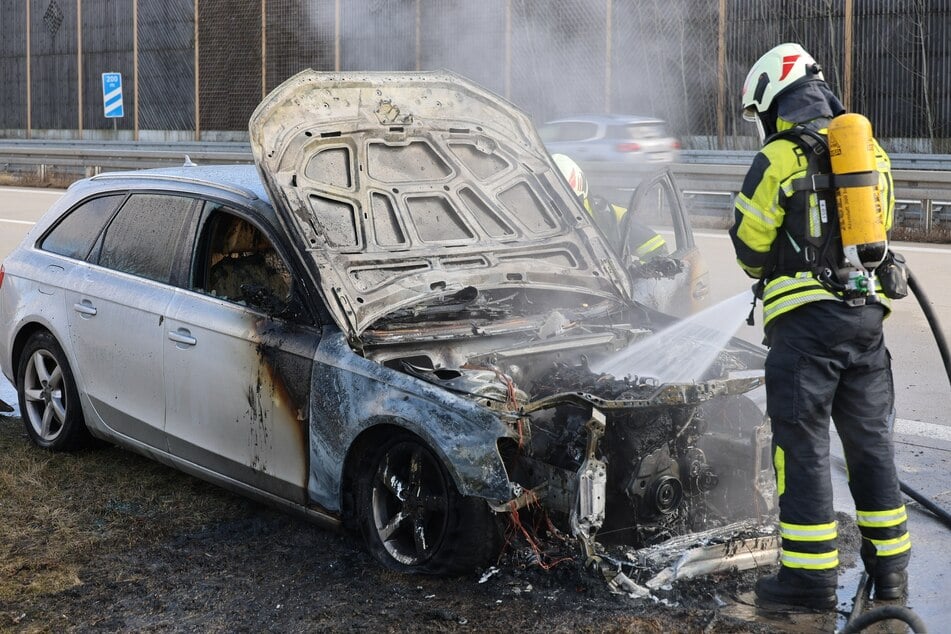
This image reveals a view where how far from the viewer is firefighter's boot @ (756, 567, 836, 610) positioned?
13.1 feet

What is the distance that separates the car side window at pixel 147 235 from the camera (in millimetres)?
5266

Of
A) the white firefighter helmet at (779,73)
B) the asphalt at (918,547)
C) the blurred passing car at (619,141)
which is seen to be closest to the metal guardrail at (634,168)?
the blurred passing car at (619,141)

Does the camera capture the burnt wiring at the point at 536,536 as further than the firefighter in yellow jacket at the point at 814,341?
Yes

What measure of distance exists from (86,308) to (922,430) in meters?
4.58

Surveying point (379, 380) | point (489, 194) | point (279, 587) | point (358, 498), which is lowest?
point (279, 587)

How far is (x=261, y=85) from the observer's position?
2616 centimetres

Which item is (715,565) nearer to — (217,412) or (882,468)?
(882,468)

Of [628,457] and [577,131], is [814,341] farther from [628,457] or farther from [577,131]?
[577,131]

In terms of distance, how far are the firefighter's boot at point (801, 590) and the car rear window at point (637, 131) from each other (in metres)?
14.0

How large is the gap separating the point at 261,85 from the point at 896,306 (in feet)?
62.5

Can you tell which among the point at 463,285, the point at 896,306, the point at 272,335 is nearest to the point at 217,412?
the point at 272,335

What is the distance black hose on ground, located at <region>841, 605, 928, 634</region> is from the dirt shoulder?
0.34m

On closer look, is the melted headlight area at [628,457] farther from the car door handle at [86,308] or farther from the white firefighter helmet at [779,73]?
the car door handle at [86,308]

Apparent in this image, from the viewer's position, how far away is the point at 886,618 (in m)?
3.55
